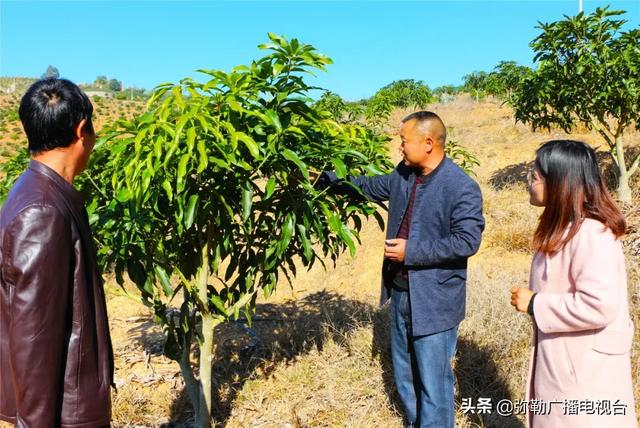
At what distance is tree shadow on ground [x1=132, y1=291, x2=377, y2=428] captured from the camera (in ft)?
11.0

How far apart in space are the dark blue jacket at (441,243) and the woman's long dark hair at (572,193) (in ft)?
1.86

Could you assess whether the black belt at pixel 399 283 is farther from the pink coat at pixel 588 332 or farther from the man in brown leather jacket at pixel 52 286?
the man in brown leather jacket at pixel 52 286

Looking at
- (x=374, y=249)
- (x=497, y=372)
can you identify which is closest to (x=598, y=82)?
(x=374, y=249)

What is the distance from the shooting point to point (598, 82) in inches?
290

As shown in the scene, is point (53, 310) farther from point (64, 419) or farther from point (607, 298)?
point (607, 298)

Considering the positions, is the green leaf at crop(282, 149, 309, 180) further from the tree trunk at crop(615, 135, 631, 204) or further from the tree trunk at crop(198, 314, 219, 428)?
the tree trunk at crop(615, 135, 631, 204)

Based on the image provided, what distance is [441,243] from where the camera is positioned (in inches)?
91.0

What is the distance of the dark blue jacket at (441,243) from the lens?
231 centimetres

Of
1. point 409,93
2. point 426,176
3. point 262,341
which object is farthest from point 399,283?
point 409,93

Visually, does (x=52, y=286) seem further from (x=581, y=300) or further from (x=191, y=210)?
(x=581, y=300)

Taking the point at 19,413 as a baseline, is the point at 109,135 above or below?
above

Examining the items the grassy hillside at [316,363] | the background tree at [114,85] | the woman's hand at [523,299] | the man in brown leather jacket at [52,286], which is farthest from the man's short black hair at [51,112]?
the background tree at [114,85]

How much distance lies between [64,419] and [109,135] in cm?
107

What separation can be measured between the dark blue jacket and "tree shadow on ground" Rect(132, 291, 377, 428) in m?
1.37
